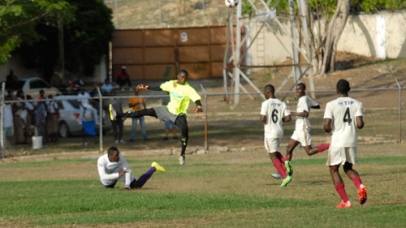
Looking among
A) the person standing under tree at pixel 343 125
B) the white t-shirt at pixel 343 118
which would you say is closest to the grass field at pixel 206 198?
the person standing under tree at pixel 343 125

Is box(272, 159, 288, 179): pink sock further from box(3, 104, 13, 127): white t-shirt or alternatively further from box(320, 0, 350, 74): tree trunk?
box(320, 0, 350, 74): tree trunk

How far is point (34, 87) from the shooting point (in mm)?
44000

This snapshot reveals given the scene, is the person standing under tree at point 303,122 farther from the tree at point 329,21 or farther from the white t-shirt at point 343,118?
the tree at point 329,21

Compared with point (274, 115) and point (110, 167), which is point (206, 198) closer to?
point (274, 115)

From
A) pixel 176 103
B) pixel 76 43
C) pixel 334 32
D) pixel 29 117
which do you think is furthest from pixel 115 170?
pixel 76 43

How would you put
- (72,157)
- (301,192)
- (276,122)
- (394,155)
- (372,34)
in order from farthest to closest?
1. (372,34)
2. (72,157)
3. (394,155)
4. (276,122)
5. (301,192)

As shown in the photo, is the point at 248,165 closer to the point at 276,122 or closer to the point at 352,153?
the point at 276,122

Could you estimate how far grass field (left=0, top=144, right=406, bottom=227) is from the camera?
12.8 m

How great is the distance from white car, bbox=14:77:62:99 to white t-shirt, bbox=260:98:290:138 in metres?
25.5

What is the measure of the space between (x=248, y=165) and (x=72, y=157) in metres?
7.26

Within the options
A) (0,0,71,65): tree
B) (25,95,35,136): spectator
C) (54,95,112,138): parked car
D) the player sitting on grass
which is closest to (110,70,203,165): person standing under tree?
the player sitting on grass

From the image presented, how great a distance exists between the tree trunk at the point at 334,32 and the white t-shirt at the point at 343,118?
107ft

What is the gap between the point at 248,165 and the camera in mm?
24469

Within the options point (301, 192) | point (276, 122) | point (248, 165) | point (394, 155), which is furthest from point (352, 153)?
point (394, 155)
